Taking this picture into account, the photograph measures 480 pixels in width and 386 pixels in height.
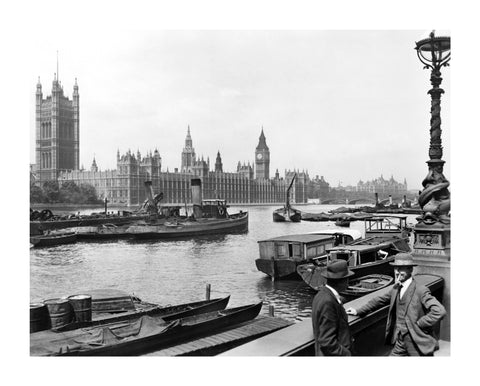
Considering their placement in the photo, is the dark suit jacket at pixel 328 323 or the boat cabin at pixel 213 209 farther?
the boat cabin at pixel 213 209

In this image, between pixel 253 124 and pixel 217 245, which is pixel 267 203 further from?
pixel 253 124

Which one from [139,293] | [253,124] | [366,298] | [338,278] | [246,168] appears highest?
[253,124]

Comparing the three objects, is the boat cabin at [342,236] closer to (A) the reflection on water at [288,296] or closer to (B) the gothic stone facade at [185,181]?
(B) the gothic stone facade at [185,181]

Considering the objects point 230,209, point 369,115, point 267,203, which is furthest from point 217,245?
point 369,115

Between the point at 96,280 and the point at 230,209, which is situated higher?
the point at 230,209

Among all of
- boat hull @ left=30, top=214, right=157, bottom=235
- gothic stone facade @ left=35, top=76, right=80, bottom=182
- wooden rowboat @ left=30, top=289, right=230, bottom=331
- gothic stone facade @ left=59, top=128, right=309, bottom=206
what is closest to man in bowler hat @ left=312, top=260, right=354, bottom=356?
wooden rowboat @ left=30, top=289, right=230, bottom=331

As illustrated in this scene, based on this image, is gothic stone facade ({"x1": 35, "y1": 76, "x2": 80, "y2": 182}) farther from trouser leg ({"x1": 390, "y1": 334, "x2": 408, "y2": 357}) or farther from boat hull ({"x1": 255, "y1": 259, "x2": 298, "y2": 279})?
boat hull ({"x1": 255, "y1": 259, "x2": 298, "y2": 279})

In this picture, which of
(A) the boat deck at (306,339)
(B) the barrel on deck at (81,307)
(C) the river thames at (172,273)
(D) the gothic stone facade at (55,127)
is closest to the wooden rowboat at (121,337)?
(B) the barrel on deck at (81,307)
